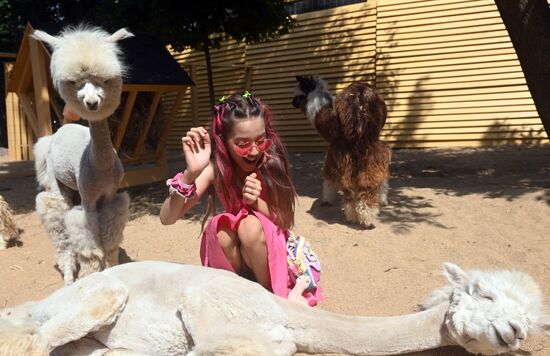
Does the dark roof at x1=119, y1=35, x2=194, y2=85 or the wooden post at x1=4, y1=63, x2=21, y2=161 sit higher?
the dark roof at x1=119, y1=35, x2=194, y2=85

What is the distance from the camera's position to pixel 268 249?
103 inches

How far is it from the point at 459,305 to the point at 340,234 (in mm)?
3197

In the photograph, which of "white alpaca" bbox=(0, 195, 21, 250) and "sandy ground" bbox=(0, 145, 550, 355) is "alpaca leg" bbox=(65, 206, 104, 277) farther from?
"white alpaca" bbox=(0, 195, 21, 250)

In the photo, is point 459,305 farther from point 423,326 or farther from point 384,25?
point 384,25

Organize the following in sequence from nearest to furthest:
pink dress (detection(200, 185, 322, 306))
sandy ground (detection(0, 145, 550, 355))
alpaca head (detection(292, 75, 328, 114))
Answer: pink dress (detection(200, 185, 322, 306)) < sandy ground (detection(0, 145, 550, 355)) < alpaca head (detection(292, 75, 328, 114))

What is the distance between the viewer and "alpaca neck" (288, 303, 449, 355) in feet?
6.30

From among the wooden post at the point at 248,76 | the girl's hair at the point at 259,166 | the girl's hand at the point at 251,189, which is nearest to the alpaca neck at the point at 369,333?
the girl's hand at the point at 251,189

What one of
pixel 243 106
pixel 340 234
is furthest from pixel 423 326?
pixel 340 234

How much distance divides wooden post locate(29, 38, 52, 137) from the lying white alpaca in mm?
4700

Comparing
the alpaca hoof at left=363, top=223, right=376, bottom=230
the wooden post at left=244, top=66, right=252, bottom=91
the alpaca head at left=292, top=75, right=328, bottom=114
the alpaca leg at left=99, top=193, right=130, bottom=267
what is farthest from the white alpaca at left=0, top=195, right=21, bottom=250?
the wooden post at left=244, top=66, right=252, bottom=91

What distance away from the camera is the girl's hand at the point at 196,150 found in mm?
2511

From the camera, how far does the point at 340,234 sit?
199 inches

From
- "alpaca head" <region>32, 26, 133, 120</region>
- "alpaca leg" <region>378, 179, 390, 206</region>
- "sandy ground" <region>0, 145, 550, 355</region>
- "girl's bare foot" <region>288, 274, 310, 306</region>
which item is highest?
"alpaca head" <region>32, 26, 133, 120</region>

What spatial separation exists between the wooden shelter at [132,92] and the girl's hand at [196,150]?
3.76 m
